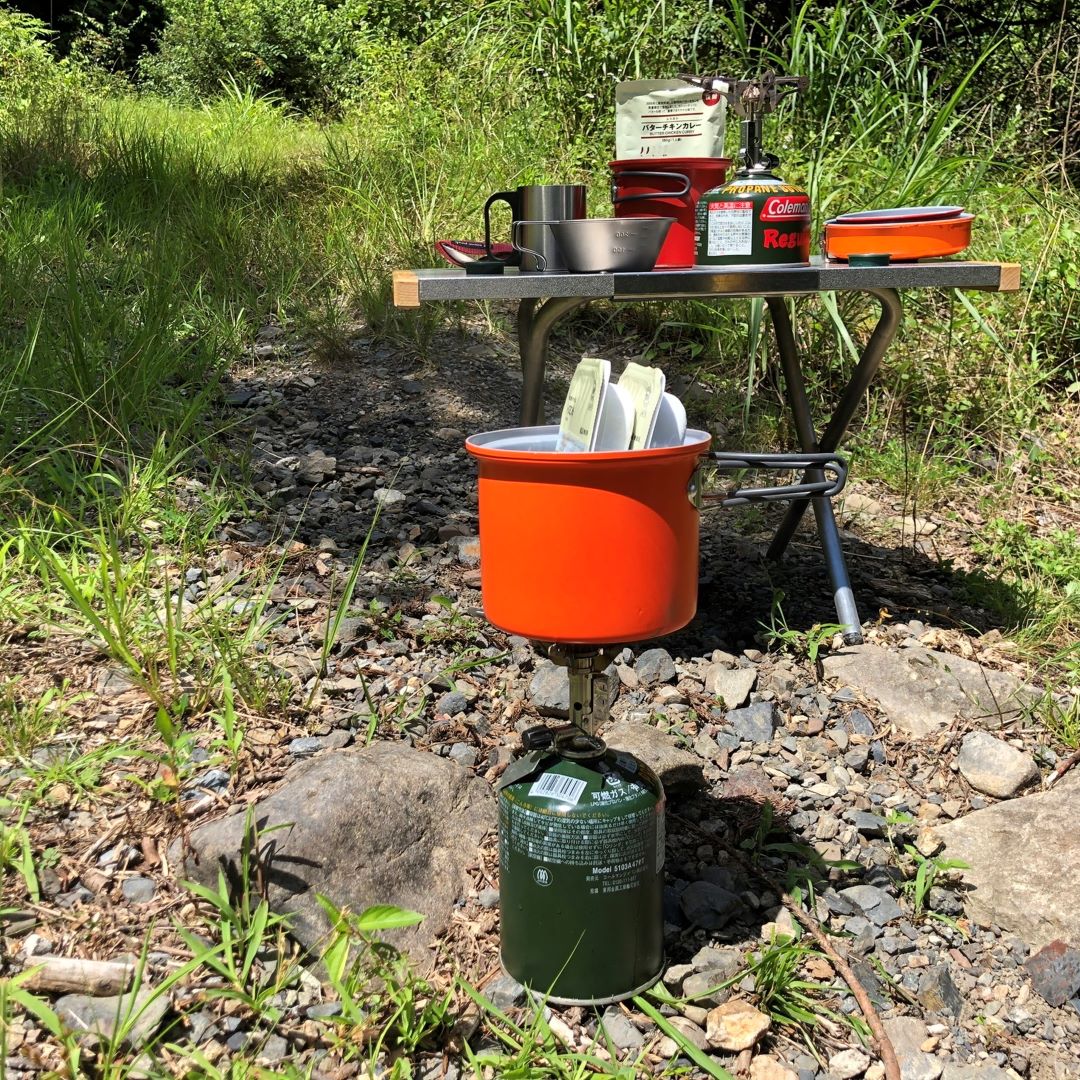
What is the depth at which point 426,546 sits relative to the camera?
313cm

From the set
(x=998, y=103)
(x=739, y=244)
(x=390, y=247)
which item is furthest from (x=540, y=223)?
(x=998, y=103)

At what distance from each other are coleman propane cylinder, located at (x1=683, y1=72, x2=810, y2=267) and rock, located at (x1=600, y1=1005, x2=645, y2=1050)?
1640 millimetres

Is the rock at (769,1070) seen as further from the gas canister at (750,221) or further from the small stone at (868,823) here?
the gas canister at (750,221)

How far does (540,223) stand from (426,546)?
1.04 meters

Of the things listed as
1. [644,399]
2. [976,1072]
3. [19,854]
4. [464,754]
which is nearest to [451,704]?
[464,754]

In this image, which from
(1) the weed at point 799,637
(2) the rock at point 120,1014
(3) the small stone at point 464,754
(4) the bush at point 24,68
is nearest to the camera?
(2) the rock at point 120,1014

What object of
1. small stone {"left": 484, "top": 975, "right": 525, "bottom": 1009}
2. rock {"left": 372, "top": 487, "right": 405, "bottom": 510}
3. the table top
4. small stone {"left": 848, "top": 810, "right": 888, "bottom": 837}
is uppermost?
the table top

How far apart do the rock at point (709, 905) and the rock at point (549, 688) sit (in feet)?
1.75

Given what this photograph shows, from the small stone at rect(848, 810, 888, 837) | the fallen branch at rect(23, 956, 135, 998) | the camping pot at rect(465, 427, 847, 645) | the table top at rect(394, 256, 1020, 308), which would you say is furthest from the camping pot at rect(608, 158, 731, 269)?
the fallen branch at rect(23, 956, 135, 998)

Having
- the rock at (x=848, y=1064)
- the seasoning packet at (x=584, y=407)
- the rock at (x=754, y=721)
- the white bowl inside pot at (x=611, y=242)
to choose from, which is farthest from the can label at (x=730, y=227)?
the rock at (x=848, y=1064)

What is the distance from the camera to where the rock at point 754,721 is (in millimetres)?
2551

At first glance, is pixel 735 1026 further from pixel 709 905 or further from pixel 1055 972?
pixel 1055 972

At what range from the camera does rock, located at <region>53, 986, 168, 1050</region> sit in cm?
163

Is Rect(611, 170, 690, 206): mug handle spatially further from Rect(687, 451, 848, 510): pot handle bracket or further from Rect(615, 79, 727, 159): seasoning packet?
Rect(687, 451, 848, 510): pot handle bracket
